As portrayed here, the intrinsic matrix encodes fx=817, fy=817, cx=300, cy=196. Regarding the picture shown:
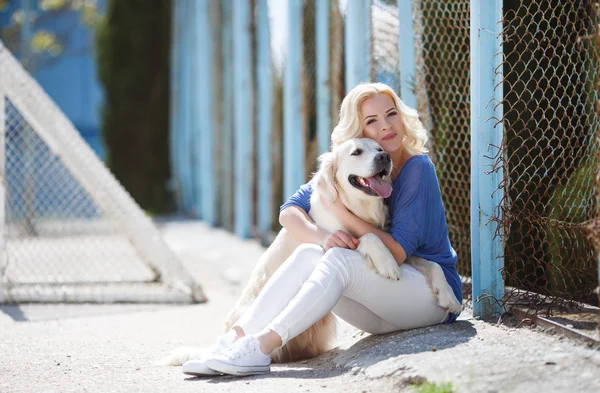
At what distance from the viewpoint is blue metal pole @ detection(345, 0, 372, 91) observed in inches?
201

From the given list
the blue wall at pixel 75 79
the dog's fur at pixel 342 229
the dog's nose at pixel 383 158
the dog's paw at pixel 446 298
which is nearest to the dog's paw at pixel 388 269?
the dog's fur at pixel 342 229

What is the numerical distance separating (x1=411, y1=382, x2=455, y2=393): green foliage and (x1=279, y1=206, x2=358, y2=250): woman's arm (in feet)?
2.46

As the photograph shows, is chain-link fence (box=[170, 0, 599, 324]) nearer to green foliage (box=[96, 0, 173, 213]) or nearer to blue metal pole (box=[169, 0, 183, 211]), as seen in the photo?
blue metal pole (box=[169, 0, 183, 211])

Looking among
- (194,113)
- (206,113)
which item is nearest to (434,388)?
(206,113)

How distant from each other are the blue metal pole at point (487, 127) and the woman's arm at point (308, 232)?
0.65 m

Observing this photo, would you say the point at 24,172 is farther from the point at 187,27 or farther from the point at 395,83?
the point at 187,27

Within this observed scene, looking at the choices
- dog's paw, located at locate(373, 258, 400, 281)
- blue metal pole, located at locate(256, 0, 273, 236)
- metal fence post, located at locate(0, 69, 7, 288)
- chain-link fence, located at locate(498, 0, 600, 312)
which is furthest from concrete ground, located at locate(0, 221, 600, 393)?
blue metal pole, located at locate(256, 0, 273, 236)

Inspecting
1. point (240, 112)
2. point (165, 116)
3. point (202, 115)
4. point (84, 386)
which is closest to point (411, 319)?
point (84, 386)

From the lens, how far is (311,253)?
3.31 m

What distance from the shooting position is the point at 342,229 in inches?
137

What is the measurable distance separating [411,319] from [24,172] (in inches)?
185

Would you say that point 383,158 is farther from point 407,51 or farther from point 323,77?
point 323,77

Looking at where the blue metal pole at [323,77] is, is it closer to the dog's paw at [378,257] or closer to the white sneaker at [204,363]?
the dog's paw at [378,257]

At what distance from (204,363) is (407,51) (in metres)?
2.28
